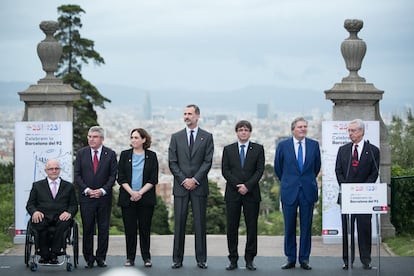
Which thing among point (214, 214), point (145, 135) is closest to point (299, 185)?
point (145, 135)

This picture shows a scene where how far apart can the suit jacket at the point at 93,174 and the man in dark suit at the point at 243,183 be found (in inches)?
54.3

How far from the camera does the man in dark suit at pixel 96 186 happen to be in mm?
11586

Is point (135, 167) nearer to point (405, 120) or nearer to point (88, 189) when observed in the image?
point (88, 189)

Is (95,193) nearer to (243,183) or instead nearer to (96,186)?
(96,186)

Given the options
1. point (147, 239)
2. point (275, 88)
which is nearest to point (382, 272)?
point (147, 239)

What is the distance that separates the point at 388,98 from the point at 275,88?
6409 cm

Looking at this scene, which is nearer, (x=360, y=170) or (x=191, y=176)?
(x=360, y=170)

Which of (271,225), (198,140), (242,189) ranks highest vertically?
(198,140)

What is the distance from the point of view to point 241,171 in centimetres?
1147

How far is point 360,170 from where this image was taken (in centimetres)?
1134

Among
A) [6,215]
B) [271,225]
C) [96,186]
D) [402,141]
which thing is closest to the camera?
[96,186]

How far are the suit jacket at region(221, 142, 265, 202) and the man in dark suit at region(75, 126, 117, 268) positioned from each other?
54.8 inches

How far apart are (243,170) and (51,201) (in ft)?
7.57

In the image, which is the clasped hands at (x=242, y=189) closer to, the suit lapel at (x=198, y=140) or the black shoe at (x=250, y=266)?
the suit lapel at (x=198, y=140)
